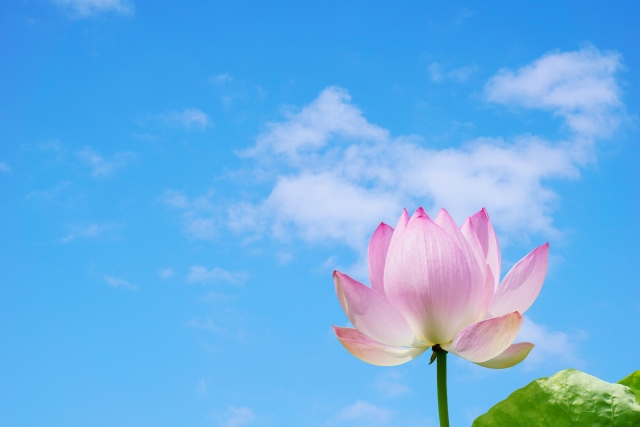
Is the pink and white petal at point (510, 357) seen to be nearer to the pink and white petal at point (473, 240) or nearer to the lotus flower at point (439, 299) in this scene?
the lotus flower at point (439, 299)

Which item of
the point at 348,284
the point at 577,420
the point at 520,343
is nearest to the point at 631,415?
the point at 577,420

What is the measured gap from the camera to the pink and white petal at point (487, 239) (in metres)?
1.25

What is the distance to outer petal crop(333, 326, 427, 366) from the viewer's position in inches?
47.2

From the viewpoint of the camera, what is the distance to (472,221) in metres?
1.33

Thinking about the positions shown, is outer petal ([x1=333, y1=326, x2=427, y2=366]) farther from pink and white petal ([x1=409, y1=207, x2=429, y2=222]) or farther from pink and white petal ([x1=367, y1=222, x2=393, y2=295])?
pink and white petal ([x1=409, y1=207, x2=429, y2=222])

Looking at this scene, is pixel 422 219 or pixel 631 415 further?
pixel 422 219

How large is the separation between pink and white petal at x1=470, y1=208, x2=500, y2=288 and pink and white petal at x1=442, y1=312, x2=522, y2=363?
0.42 ft

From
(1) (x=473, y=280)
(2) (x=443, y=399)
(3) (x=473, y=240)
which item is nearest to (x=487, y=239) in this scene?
(3) (x=473, y=240)

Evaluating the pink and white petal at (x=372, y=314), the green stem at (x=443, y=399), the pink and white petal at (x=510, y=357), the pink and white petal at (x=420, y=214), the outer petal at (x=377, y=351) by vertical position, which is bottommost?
the green stem at (x=443, y=399)

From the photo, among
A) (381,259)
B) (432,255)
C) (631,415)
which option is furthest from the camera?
(381,259)

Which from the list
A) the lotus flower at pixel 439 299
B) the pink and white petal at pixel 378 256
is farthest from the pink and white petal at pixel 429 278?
the pink and white petal at pixel 378 256

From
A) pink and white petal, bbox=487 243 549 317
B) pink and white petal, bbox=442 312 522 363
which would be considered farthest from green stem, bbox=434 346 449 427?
pink and white petal, bbox=487 243 549 317

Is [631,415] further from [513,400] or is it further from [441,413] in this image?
[441,413]

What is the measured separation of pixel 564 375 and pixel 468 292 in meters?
0.18
